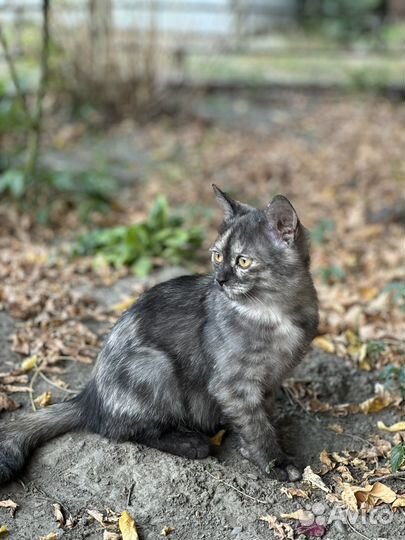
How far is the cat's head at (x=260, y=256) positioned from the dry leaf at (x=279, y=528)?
103cm

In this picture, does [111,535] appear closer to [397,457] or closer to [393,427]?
[397,457]

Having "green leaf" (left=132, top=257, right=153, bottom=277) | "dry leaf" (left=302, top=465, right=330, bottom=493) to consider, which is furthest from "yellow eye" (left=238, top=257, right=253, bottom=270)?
"green leaf" (left=132, top=257, right=153, bottom=277)

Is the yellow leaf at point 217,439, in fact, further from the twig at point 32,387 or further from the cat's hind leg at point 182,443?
the twig at point 32,387

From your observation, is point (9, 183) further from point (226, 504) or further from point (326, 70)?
point (326, 70)

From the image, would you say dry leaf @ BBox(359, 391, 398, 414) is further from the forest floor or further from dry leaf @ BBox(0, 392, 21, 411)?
dry leaf @ BBox(0, 392, 21, 411)

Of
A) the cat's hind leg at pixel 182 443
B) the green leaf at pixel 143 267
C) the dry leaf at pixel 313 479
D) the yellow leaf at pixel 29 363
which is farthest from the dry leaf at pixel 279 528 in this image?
the green leaf at pixel 143 267

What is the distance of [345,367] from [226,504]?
4.94ft

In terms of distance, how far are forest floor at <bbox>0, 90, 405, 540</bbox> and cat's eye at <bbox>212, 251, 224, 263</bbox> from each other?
1.03m

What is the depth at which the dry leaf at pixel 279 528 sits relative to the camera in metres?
3.21

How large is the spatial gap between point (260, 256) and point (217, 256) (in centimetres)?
24

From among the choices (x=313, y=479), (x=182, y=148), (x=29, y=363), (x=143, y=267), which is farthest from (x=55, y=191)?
(x=313, y=479)

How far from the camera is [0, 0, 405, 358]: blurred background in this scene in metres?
6.07

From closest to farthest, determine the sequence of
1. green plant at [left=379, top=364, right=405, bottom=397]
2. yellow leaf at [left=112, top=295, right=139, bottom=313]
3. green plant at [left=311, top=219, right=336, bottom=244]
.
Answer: green plant at [left=379, top=364, right=405, bottom=397] < yellow leaf at [left=112, top=295, right=139, bottom=313] < green plant at [left=311, top=219, right=336, bottom=244]

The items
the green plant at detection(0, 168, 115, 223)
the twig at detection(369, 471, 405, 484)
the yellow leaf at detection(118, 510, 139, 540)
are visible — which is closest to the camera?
the yellow leaf at detection(118, 510, 139, 540)
